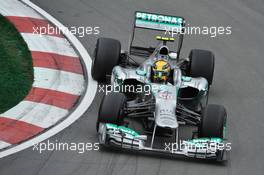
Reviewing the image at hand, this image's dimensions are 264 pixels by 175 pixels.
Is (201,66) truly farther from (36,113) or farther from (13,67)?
(13,67)

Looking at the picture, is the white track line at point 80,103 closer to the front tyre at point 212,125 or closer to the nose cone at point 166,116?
the nose cone at point 166,116

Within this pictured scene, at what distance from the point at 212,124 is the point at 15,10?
684cm

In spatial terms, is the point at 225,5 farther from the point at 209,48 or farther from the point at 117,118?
the point at 117,118

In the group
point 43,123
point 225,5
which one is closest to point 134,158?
point 43,123

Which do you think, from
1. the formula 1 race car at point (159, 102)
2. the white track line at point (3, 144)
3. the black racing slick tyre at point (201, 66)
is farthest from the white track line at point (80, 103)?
the black racing slick tyre at point (201, 66)

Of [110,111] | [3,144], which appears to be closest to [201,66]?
[110,111]

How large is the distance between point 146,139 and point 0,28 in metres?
5.49

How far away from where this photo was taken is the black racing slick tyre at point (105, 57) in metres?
15.4

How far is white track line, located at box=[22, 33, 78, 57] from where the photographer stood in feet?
55.4

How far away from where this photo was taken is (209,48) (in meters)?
18.3

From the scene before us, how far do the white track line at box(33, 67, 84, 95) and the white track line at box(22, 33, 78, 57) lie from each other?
3.45 feet

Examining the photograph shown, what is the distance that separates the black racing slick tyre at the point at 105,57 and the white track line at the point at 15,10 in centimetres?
348

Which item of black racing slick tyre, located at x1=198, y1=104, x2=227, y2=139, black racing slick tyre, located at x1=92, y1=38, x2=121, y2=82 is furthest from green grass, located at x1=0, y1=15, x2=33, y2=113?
black racing slick tyre, located at x1=198, y1=104, x2=227, y2=139

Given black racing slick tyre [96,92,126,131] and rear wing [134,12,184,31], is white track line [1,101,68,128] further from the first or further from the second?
rear wing [134,12,184,31]
